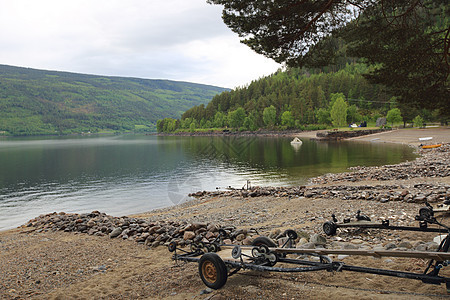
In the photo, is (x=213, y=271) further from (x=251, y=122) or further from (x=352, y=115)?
(x=251, y=122)

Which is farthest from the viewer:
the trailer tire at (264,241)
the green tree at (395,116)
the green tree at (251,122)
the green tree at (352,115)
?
the green tree at (251,122)

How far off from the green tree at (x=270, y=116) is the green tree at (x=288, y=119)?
10202 millimetres

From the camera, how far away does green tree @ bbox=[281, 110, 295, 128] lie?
568ft

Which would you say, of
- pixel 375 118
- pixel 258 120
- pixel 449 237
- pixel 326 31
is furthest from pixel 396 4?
pixel 258 120

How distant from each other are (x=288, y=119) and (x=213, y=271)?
172 m

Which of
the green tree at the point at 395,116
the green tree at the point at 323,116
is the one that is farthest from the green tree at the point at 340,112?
the green tree at the point at 395,116

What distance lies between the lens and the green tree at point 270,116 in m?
186

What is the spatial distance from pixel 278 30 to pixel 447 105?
26.8 ft

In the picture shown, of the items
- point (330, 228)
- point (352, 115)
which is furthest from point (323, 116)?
point (330, 228)

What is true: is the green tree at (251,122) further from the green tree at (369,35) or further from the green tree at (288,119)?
the green tree at (369,35)

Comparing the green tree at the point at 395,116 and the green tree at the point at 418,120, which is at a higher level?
the green tree at the point at 395,116

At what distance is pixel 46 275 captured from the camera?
877 centimetres

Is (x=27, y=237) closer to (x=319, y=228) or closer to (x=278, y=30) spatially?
(x=319, y=228)

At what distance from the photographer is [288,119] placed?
173 m
